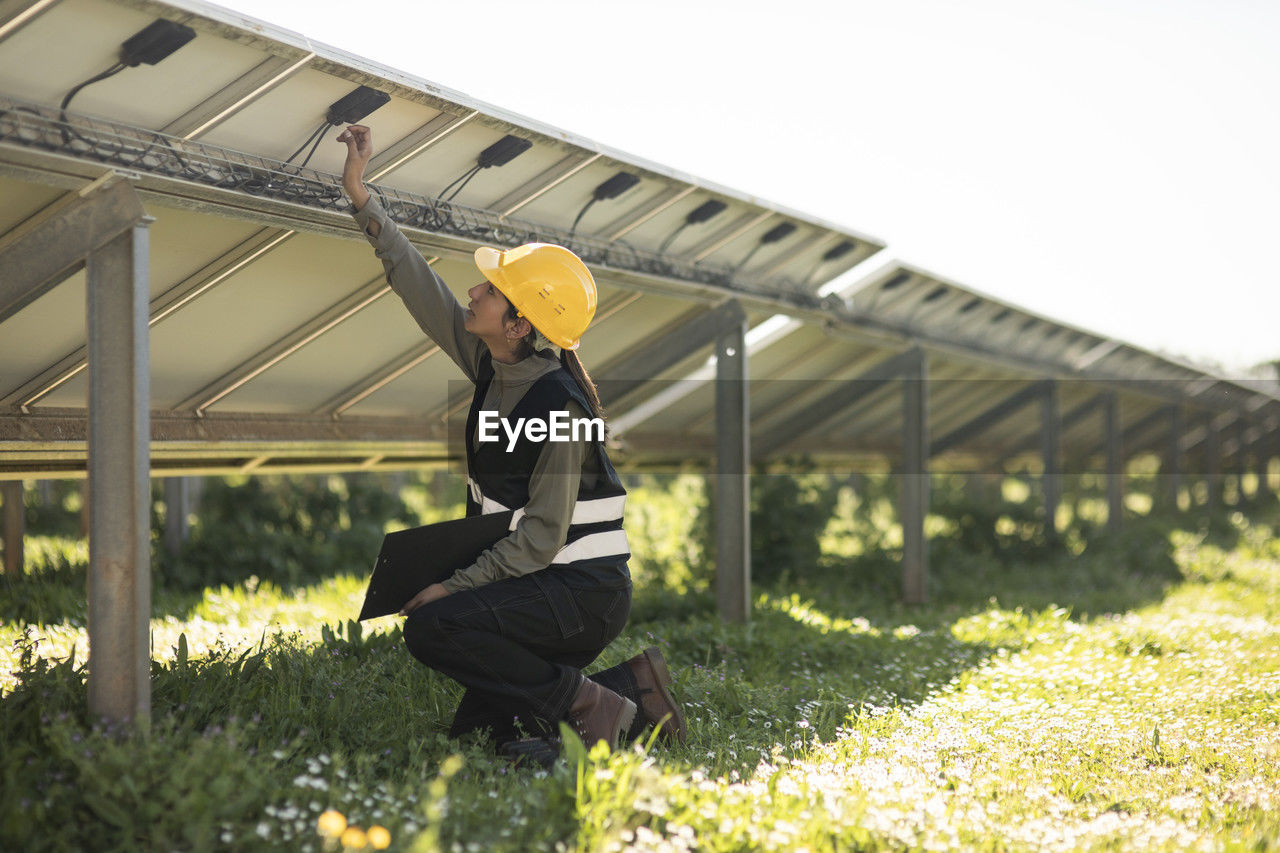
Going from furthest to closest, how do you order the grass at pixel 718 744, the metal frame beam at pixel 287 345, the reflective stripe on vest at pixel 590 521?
the metal frame beam at pixel 287 345 → the reflective stripe on vest at pixel 590 521 → the grass at pixel 718 744

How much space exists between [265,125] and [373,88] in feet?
1.46

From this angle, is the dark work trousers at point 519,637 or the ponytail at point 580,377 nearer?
the dark work trousers at point 519,637

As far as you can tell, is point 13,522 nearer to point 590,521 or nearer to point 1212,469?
point 590,521

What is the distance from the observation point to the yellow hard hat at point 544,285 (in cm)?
398

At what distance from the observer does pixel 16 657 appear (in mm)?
4953

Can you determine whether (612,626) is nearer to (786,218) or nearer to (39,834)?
(39,834)

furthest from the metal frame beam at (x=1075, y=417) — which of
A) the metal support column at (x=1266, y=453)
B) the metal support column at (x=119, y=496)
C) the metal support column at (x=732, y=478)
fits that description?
the metal support column at (x=119, y=496)

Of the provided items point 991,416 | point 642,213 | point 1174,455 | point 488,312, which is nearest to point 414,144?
point 488,312

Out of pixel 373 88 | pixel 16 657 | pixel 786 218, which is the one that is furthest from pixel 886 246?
pixel 16 657

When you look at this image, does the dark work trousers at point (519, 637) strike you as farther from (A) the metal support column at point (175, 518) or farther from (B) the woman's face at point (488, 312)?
(A) the metal support column at point (175, 518)

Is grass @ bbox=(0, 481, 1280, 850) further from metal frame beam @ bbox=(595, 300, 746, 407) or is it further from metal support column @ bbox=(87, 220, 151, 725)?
metal frame beam @ bbox=(595, 300, 746, 407)

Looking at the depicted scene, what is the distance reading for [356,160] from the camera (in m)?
4.03

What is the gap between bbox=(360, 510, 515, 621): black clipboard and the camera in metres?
3.88

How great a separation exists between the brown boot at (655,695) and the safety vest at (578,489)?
49 cm
